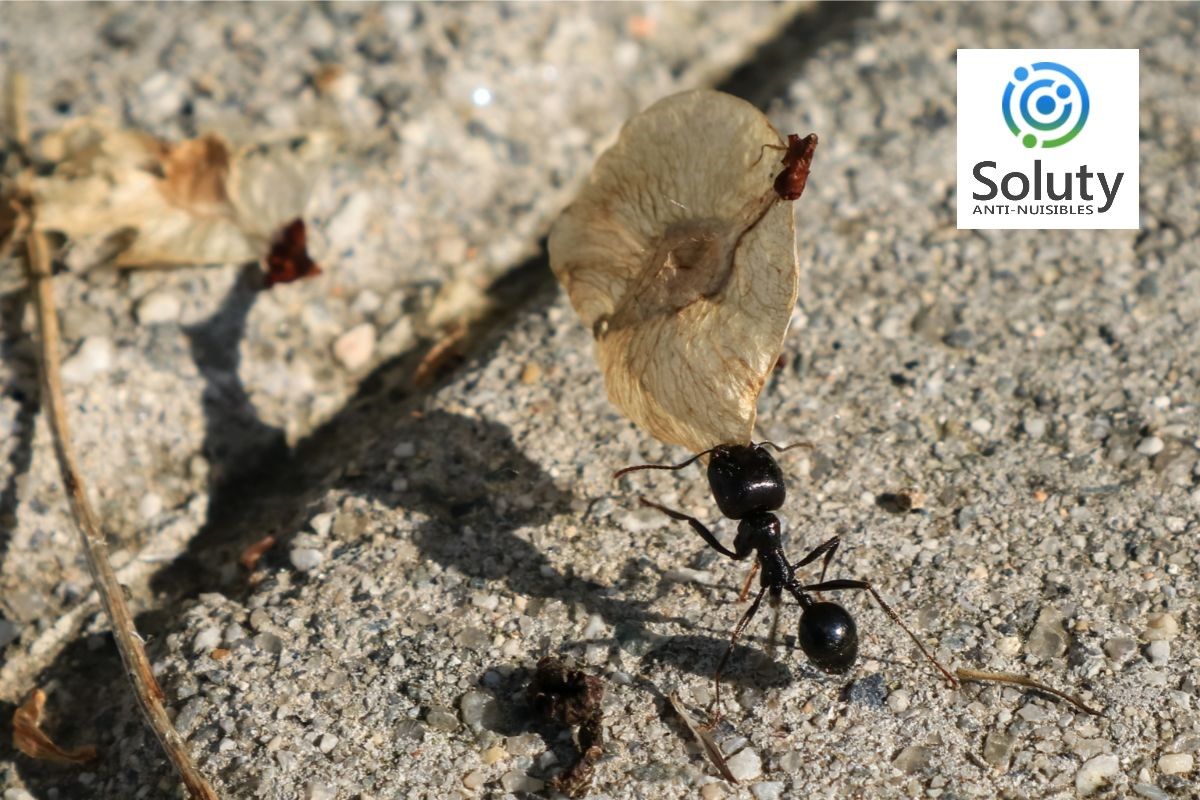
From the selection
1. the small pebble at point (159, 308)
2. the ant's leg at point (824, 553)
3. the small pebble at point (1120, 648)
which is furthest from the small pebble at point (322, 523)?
the small pebble at point (1120, 648)

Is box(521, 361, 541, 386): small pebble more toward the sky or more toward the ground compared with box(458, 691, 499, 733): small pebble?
more toward the sky

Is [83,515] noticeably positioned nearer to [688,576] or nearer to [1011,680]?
[688,576]

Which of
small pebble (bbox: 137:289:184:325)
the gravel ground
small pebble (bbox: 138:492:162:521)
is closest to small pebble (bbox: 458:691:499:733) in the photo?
the gravel ground

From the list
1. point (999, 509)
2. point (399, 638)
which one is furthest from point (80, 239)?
point (999, 509)

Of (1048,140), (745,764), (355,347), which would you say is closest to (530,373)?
(355,347)

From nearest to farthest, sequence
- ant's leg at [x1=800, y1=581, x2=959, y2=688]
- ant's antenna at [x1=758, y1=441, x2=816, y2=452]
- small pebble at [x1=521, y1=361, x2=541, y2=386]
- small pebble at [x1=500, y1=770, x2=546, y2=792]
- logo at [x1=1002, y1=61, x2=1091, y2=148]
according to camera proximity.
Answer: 1. small pebble at [x1=500, y1=770, x2=546, y2=792]
2. ant's leg at [x1=800, y1=581, x2=959, y2=688]
3. ant's antenna at [x1=758, y1=441, x2=816, y2=452]
4. small pebble at [x1=521, y1=361, x2=541, y2=386]
5. logo at [x1=1002, y1=61, x2=1091, y2=148]

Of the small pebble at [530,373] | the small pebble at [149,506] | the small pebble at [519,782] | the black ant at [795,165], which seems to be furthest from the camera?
the small pebble at [530,373]

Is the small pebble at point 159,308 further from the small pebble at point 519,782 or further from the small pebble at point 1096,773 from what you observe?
the small pebble at point 1096,773

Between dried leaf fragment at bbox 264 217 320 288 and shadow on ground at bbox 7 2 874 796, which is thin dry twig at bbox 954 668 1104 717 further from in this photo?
dried leaf fragment at bbox 264 217 320 288
